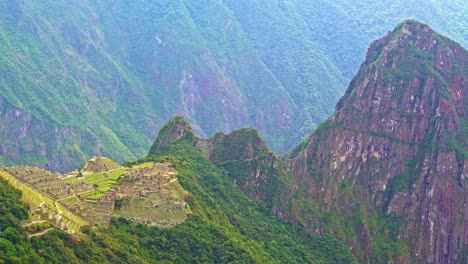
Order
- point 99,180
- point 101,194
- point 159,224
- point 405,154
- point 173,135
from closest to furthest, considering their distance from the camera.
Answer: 1. point 101,194
2. point 159,224
3. point 99,180
4. point 173,135
5. point 405,154

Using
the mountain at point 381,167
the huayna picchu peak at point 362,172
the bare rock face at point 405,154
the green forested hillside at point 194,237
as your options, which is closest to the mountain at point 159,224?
the green forested hillside at point 194,237

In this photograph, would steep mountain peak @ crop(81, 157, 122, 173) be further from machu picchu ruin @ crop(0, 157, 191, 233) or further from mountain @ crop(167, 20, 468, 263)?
mountain @ crop(167, 20, 468, 263)

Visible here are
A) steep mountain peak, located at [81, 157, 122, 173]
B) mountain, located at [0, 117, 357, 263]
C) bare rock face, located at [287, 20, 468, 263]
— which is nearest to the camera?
mountain, located at [0, 117, 357, 263]

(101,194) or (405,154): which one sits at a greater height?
(405,154)

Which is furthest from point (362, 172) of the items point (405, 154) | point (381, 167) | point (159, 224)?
point (159, 224)

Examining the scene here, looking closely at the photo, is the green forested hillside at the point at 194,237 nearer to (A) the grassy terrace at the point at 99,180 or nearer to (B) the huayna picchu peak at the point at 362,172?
(B) the huayna picchu peak at the point at 362,172

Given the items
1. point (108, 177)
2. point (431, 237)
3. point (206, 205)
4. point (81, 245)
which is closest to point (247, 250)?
point (206, 205)

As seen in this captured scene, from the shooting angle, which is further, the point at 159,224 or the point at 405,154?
the point at 405,154

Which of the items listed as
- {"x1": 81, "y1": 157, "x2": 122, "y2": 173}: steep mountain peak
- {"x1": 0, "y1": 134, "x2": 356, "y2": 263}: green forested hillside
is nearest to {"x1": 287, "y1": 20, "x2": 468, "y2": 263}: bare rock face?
{"x1": 0, "y1": 134, "x2": 356, "y2": 263}: green forested hillside

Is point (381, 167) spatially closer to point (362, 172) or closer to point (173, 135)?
point (362, 172)

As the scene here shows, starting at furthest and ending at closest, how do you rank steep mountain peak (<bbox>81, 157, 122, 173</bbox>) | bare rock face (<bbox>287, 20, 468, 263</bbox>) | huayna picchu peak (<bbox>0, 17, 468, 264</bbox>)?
bare rock face (<bbox>287, 20, 468, 263</bbox>), huayna picchu peak (<bbox>0, 17, 468, 264</bbox>), steep mountain peak (<bbox>81, 157, 122, 173</bbox>)
